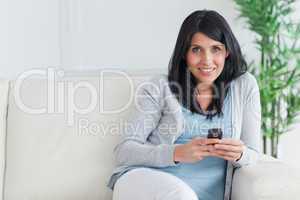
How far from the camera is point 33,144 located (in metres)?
1.94

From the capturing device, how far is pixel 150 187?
4.99 ft

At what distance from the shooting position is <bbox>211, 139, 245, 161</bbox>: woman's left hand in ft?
5.37

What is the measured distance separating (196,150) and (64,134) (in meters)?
0.56

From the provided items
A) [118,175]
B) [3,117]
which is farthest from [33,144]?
[118,175]

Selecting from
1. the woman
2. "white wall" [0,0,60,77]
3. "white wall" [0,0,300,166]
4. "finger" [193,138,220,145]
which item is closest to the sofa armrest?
the woman

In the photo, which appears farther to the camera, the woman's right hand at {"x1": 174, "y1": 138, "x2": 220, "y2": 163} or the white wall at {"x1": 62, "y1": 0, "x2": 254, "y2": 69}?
the white wall at {"x1": 62, "y1": 0, "x2": 254, "y2": 69}

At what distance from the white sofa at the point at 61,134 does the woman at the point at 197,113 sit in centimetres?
11

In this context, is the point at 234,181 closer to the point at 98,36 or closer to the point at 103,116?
the point at 103,116

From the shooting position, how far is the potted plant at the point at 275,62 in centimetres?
271

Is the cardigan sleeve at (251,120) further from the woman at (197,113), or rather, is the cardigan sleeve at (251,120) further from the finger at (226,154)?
the finger at (226,154)

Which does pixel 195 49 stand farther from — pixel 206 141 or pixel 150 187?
pixel 150 187

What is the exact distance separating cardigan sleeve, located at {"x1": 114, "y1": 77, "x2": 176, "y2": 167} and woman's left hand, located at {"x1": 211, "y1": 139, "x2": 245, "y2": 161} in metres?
0.15

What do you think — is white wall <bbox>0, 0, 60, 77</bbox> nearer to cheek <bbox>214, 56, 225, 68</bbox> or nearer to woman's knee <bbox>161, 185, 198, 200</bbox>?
cheek <bbox>214, 56, 225, 68</bbox>

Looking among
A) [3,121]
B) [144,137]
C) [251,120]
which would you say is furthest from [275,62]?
[3,121]
